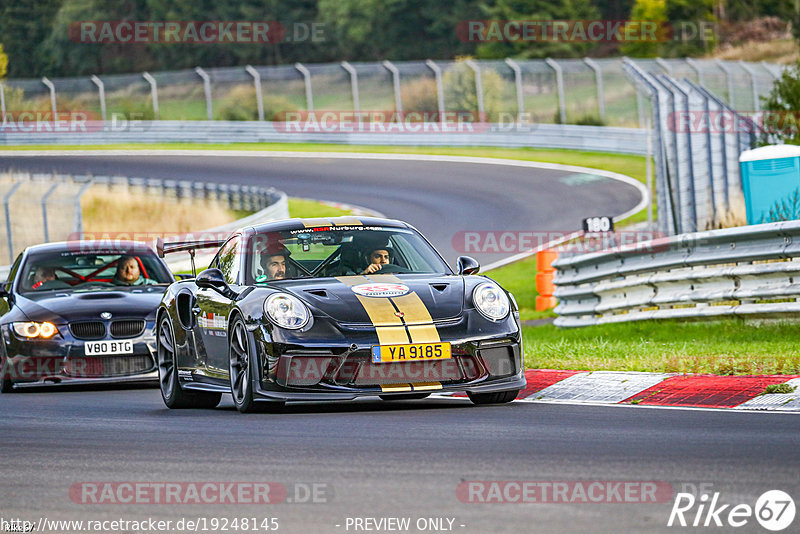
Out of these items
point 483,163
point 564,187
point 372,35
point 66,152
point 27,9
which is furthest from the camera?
point 27,9

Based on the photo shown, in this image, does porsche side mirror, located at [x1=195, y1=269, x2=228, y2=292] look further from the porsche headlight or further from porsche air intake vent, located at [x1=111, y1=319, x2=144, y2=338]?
the porsche headlight

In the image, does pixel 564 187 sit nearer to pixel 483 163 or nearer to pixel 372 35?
pixel 483 163

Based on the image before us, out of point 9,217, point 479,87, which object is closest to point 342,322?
point 9,217

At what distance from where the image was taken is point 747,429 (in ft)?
24.5

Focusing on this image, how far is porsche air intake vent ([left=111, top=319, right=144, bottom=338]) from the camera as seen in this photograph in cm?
1321

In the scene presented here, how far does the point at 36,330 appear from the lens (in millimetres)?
13312

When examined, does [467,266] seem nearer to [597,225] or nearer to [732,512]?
[732,512]

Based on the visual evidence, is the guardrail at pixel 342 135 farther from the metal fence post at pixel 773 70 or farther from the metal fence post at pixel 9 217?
the metal fence post at pixel 9 217

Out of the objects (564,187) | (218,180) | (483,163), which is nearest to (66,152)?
(218,180)

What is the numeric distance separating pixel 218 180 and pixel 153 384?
30904mm

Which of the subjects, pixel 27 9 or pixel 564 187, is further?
pixel 27 9

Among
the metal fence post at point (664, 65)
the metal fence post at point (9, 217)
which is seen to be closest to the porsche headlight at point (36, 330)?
the metal fence post at point (9, 217)

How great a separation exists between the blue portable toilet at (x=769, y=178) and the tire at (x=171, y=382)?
7.31 meters

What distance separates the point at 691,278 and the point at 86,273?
19.7 feet
